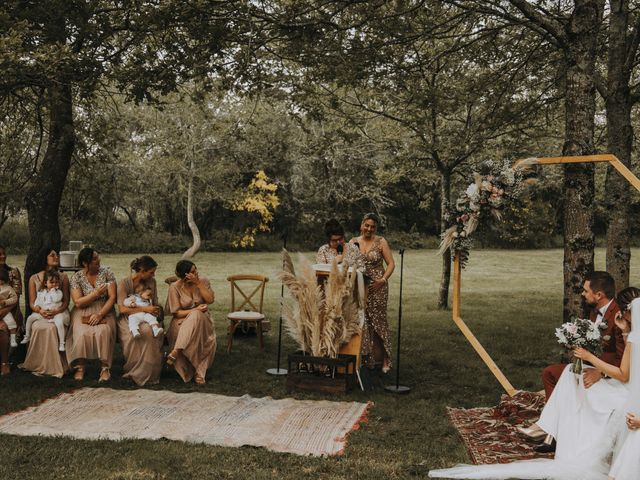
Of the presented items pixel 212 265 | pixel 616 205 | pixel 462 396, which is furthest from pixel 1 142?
pixel 212 265

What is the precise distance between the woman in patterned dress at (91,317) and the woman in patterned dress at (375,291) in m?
3.06

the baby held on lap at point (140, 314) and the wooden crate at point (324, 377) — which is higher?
the baby held on lap at point (140, 314)

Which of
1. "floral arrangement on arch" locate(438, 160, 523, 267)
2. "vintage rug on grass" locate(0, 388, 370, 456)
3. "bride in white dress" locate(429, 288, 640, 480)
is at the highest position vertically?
"floral arrangement on arch" locate(438, 160, 523, 267)

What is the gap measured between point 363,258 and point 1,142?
20.1 ft

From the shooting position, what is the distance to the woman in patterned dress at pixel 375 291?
798cm

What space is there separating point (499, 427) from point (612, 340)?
1.34 meters

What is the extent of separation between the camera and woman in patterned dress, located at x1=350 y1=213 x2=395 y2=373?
26.2 feet

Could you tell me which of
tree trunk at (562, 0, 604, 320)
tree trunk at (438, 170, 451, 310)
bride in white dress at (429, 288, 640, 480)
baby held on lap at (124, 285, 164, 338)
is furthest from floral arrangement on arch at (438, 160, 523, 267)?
tree trunk at (438, 170, 451, 310)

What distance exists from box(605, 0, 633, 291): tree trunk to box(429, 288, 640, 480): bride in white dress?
368 centimetres

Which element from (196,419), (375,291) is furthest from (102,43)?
(375,291)

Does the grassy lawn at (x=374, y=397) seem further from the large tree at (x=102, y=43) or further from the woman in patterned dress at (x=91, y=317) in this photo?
the large tree at (x=102, y=43)

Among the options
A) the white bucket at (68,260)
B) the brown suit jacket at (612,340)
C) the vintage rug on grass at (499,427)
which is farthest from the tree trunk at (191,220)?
the brown suit jacket at (612,340)

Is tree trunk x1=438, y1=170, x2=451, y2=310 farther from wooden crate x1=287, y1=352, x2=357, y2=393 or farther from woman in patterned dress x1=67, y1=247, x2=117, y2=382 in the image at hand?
woman in patterned dress x1=67, y1=247, x2=117, y2=382

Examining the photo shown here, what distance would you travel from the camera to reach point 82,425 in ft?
18.8
